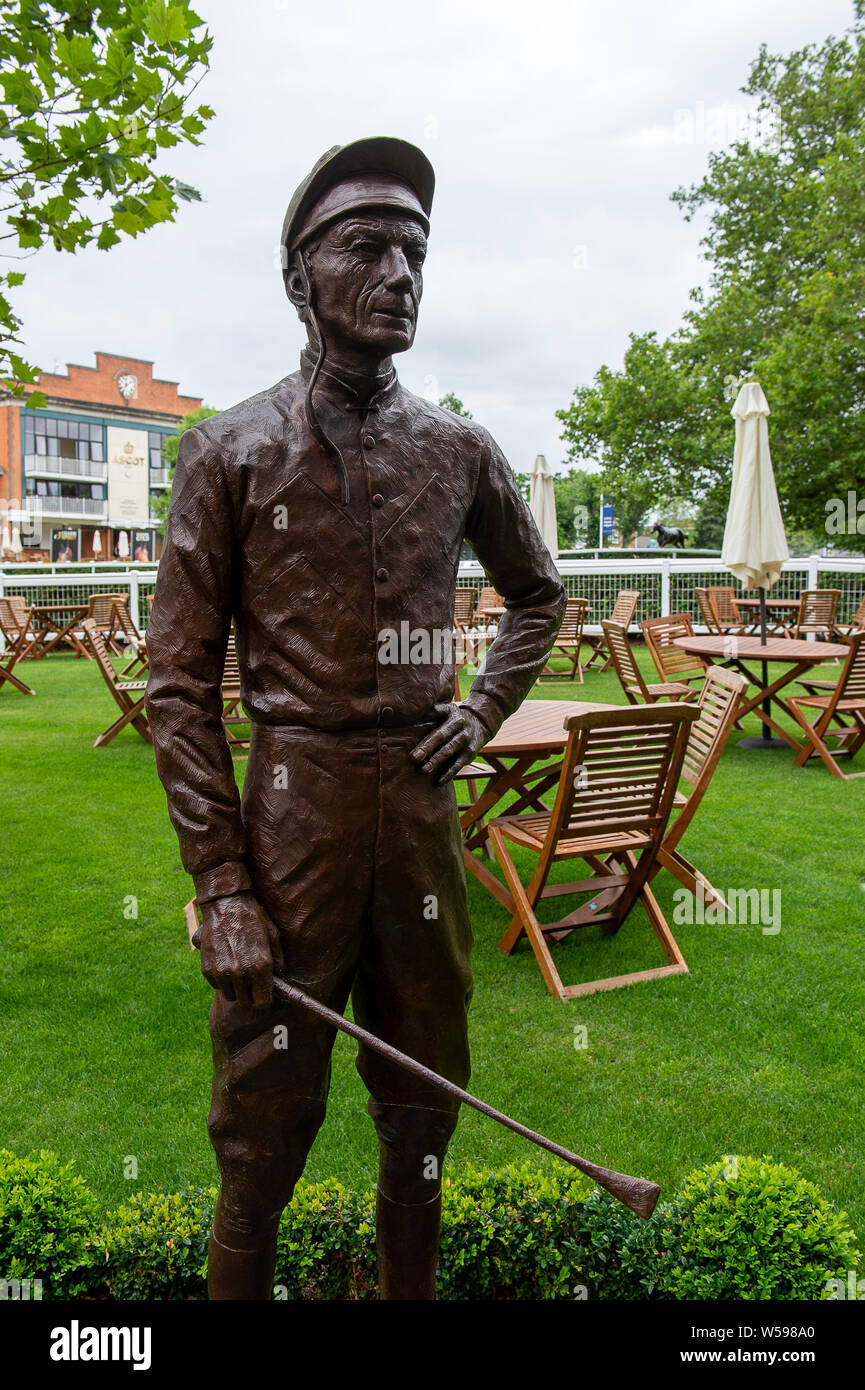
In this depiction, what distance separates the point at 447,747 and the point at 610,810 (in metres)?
2.69

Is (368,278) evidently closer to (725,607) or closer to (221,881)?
(221,881)

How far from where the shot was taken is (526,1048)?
395cm

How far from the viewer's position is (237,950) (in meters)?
1.77

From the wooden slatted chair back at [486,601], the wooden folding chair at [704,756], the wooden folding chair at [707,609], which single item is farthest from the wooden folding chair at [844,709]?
the wooden slatted chair back at [486,601]

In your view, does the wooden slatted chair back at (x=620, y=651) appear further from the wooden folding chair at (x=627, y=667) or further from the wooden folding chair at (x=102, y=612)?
the wooden folding chair at (x=102, y=612)

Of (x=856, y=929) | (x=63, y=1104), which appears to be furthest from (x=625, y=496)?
(x=63, y=1104)

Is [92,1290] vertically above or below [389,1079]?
below

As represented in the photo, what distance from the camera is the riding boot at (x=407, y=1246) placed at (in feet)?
6.97

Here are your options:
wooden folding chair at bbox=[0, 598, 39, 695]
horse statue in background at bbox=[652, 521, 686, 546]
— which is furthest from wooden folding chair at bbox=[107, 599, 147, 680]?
horse statue in background at bbox=[652, 521, 686, 546]

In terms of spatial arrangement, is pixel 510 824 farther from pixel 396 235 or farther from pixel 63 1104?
pixel 396 235

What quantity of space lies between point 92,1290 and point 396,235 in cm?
264

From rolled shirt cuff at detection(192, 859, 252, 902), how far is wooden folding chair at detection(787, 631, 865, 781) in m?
7.14

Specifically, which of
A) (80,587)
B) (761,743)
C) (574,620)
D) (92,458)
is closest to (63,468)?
(92,458)

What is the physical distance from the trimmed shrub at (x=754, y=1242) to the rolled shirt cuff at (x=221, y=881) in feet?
5.27
